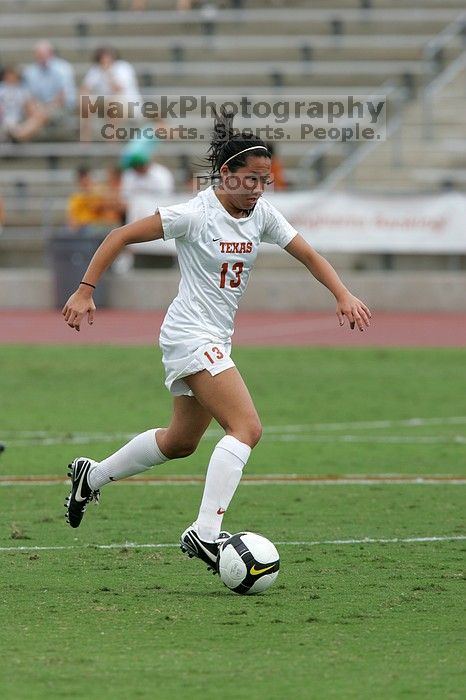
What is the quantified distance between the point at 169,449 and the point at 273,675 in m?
2.34

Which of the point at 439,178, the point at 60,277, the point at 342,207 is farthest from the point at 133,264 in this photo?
the point at 439,178

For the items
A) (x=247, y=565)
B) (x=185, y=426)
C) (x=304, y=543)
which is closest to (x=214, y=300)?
(x=185, y=426)

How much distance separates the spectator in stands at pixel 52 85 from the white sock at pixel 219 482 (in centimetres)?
2165

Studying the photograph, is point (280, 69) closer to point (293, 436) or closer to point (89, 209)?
point (89, 209)

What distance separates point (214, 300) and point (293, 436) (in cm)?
544

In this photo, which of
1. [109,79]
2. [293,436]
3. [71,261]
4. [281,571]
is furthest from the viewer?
[109,79]

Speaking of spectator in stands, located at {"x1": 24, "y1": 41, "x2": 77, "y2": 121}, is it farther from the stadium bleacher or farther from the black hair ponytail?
the black hair ponytail

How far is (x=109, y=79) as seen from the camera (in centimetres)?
2616

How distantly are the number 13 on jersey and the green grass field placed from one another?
4.76 ft

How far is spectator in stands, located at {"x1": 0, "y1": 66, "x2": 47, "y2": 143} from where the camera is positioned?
27359 millimetres

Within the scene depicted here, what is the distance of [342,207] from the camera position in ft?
77.4

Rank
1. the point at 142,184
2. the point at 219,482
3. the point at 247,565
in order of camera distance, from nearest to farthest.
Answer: the point at 247,565 → the point at 219,482 → the point at 142,184

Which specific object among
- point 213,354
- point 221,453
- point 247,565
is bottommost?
point 247,565

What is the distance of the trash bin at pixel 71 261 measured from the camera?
939 inches
